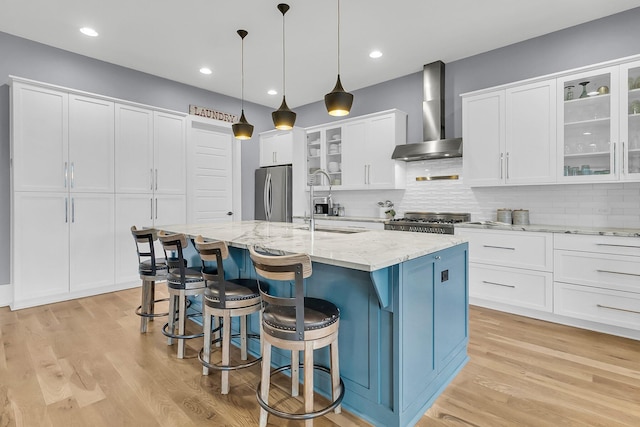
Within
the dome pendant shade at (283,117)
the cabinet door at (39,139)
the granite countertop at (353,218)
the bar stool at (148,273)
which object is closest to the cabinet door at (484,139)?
the granite countertop at (353,218)

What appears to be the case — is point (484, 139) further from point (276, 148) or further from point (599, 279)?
point (276, 148)

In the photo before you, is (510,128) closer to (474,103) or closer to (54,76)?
(474,103)

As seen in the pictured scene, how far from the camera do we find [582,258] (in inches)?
117

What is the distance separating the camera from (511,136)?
3602 mm

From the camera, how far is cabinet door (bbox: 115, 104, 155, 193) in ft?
14.0

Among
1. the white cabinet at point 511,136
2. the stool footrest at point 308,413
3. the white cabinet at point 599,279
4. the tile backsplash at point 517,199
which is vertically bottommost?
the stool footrest at point 308,413

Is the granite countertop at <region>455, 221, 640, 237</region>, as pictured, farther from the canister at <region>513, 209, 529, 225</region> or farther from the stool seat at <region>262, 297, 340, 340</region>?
the stool seat at <region>262, 297, 340, 340</region>

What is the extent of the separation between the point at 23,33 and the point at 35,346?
3348 mm

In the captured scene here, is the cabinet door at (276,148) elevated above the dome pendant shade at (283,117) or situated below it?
above

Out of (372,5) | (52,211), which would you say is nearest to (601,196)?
(372,5)

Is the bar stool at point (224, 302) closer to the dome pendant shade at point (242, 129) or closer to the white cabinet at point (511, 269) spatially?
the dome pendant shade at point (242, 129)

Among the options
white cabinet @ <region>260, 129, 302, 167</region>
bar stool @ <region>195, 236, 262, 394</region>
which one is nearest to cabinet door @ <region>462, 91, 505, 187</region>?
white cabinet @ <region>260, 129, 302, 167</region>

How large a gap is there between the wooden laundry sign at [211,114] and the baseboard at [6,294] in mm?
3221

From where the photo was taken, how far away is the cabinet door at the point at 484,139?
3691 mm
